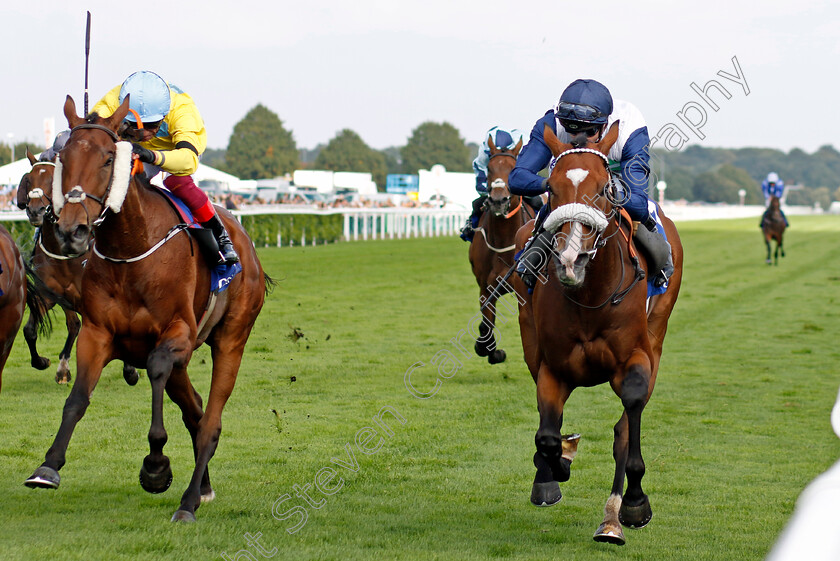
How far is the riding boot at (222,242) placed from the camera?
5.20 m

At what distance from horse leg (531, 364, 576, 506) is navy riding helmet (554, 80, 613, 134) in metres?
1.10

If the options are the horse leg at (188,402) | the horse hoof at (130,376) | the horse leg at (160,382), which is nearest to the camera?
the horse leg at (160,382)

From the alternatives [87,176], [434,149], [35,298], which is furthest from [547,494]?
[434,149]

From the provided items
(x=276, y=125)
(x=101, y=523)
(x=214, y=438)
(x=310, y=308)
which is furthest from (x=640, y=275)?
(x=276, y=125)

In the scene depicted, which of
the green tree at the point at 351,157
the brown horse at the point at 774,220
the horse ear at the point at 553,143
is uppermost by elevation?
the green tree at the point at 351,157

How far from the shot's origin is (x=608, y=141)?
427cm

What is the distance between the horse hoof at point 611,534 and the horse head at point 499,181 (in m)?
4.56

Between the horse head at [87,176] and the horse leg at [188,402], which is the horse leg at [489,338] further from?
the horse head at [87,176]

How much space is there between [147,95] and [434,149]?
97056 millimetres

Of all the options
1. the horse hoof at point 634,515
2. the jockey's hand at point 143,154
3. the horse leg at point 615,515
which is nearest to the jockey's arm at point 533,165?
the horse leg at point 615,515

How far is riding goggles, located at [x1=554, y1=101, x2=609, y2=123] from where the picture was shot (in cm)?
459

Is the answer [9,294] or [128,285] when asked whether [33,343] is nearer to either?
[9,294]

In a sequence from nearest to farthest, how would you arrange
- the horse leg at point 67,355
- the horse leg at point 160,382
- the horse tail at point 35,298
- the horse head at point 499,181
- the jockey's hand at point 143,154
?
the horse leg at point 160,382, the jockey's hand at point 143,154, the horse tail at point 35,298, the horse leg at point 67,355, the horse head at point 499,181

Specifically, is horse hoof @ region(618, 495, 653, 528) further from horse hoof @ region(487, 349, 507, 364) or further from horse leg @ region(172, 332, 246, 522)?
horse hoof @ region(487, 349, 507, 364)
